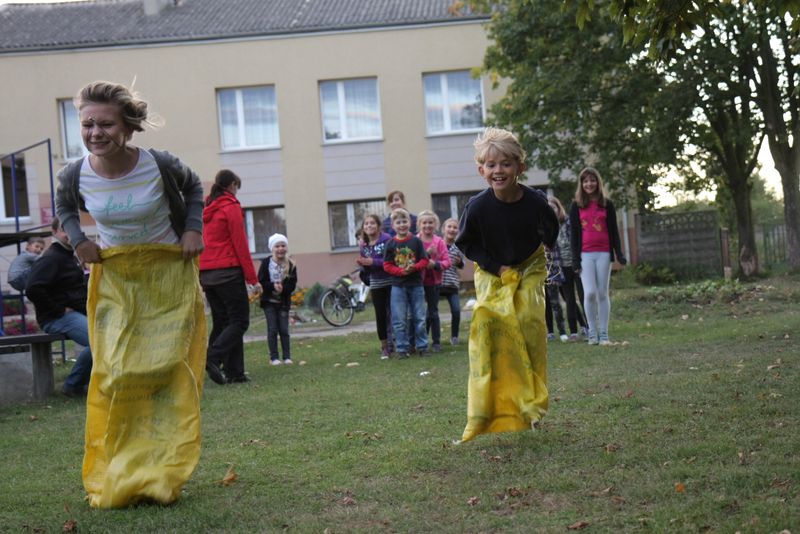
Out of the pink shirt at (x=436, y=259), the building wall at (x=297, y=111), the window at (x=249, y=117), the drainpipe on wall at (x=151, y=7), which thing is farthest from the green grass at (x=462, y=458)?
the drainpipe on wall at (x=151, y=7)

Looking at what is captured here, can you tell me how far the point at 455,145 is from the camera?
30734mm

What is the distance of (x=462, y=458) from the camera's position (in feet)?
19.1

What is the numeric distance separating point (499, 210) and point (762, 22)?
20.7 metres

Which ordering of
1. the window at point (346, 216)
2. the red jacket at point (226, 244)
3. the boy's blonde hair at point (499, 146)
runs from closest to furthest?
1. the boy's blonde hair at point (499, 146)
2. the red jacket at point (226, 244)
3. the window at point (346, 216)

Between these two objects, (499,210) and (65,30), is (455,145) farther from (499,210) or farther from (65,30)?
(499,210)

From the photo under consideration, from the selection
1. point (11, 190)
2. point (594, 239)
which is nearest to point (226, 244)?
point (594, 239)

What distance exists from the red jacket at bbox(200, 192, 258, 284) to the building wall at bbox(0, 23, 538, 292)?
19937 mm

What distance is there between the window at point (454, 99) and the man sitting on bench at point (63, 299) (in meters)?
21.2

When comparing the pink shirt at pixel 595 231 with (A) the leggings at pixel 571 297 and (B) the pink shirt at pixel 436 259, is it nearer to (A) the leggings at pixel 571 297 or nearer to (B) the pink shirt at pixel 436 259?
(A) the leggings at pixel 571 297

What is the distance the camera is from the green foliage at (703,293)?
17.3 metres

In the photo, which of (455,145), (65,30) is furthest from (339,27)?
(65,30)

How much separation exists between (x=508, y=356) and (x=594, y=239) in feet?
19.5

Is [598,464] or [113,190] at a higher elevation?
[113,190]

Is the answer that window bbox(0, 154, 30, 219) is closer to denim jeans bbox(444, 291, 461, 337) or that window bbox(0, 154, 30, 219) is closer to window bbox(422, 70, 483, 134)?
window bbox(422, 70, 483, 134)
